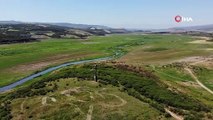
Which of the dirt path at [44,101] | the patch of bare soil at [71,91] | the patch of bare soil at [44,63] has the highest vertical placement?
the patch of bare soil at [71,91]

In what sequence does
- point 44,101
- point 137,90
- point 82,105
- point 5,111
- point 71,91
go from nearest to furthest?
point 82,105, point 5,111, point 44,101, point 71,91, point 137,90

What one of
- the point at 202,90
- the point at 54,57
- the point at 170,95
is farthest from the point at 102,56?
the point at 170,95

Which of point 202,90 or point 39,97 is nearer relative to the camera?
point 39,97

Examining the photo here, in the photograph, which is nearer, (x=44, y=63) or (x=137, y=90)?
(x=137, y=90)

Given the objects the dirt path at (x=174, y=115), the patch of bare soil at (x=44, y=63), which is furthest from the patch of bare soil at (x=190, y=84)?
the patch of bare soil at (x=44, y=63)

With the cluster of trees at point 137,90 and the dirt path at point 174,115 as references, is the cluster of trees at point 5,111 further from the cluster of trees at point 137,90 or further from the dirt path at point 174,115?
the dirt path at point 174,115

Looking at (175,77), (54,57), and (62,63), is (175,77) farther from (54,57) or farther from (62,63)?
(54,57)

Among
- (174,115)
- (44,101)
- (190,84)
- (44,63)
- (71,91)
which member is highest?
(71,91)

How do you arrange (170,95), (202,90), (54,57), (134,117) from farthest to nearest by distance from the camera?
(54,57) → (202,90) → (170,95) → (134,117)

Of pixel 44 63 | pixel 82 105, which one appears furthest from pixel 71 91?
pixel 44 63

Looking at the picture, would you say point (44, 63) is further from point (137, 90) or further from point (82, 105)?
point (82, 105)

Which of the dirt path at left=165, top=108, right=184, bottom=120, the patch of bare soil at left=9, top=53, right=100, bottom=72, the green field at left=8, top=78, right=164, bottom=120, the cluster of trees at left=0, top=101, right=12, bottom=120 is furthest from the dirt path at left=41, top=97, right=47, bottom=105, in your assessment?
the patch of bare soil at left=9, top=53, right=100, bottom=72
